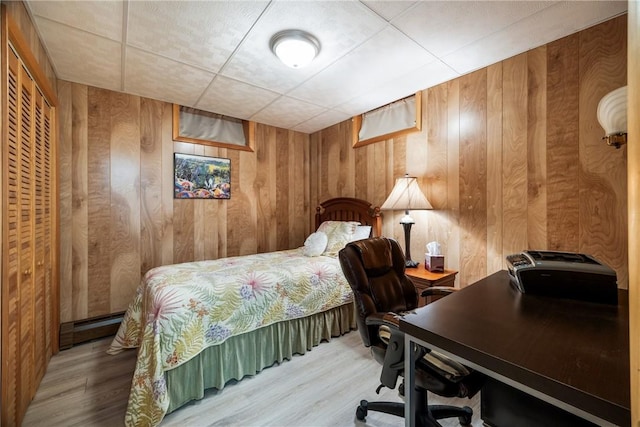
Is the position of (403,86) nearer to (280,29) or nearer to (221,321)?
(280,29)

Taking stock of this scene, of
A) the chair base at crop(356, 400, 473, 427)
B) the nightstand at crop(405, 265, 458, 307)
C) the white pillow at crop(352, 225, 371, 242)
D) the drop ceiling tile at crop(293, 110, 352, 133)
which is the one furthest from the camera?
the drop ceiling tile at crop(293, 110, 352, 133)

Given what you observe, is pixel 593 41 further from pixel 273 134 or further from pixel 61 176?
pixel 61 176

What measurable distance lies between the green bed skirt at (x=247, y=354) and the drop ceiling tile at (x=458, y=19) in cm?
241

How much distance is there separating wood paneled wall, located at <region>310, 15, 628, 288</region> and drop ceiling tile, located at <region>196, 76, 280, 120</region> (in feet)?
5.21

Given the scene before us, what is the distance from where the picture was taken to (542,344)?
2.64 feet

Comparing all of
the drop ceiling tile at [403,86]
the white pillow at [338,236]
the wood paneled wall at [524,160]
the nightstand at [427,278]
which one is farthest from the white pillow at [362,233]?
the drop ceiling tile at [403,86]

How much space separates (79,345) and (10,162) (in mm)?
1973

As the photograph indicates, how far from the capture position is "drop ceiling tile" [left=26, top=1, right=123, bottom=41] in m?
1.65

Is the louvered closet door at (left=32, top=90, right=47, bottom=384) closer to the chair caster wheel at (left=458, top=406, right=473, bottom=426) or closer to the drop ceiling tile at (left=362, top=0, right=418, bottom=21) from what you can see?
the drop ceiling tile at (left=362, top=0, right=418, bottom=21)

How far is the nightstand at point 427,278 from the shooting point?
223 cm

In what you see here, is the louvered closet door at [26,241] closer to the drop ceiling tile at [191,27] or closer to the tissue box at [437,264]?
the drop ceiling tile at [191,27]

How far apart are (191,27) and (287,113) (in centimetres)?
166

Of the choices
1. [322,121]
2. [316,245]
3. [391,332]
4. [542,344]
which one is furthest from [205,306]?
[322,121]

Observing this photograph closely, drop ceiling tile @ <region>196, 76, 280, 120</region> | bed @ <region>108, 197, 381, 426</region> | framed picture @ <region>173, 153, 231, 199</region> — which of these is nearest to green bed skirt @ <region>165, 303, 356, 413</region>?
bed @ <region>108, 197, 381, 426</region>
